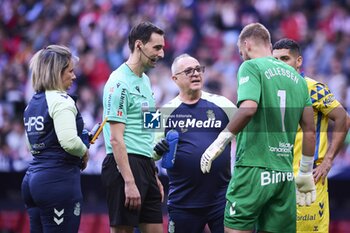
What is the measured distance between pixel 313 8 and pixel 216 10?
2.11 m

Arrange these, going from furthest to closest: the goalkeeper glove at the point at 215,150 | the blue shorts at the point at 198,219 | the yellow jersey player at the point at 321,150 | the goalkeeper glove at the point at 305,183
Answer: the blue shorts at the point at 198,219 → the yellow jersey player at the point at 321,150 → the goalkeeper glove at the point at 305,183 → the goalkeeper glove at the point at 215,150

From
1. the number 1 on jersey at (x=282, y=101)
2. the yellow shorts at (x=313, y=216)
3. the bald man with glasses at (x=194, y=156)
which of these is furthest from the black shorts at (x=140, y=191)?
the number 1 on jersey at (x=282, y=101)

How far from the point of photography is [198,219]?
8648mm

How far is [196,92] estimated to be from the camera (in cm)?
891

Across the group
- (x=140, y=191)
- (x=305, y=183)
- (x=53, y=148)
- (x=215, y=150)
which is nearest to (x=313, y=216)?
(x=305, y=183)

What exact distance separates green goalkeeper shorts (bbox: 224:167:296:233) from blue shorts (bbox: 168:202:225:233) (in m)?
1.27

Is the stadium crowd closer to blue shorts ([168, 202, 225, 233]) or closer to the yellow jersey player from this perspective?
blue shorts ([168, 202, 225, 233])

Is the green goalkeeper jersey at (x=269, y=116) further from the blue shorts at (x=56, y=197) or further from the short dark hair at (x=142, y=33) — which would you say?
the blue shorts at (x=56, y=197)

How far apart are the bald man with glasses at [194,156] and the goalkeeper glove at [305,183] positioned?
4.10ft

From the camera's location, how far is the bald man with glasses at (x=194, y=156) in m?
8.64

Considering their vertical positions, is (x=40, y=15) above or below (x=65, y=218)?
above

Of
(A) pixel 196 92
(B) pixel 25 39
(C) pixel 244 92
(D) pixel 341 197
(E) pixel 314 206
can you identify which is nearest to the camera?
(C) pixel 244 92

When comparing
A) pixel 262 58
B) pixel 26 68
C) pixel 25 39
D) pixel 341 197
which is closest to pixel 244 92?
pixel 262 58

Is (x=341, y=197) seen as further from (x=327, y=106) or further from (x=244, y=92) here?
(x=244, y=92)
